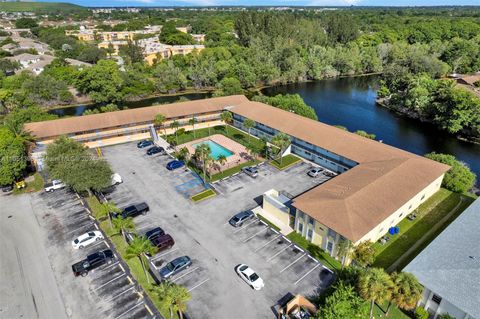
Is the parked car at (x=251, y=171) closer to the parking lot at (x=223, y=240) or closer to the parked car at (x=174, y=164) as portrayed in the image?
the parking lot at (x=223, y=240)

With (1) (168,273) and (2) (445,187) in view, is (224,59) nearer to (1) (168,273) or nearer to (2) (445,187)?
(2) (445,187)

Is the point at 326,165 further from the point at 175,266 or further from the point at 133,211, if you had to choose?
the point at 133,211

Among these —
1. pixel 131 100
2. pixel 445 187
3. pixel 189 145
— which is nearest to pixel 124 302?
pixel 189 145

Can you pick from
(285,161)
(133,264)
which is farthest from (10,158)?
(285,161)

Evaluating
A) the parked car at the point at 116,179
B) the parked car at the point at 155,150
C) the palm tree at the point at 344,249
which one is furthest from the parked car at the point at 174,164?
the palm tree at the point at 344,249

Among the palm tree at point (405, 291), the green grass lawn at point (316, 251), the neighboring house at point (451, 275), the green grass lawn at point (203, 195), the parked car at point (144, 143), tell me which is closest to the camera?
the palm tree at point (405, 291)

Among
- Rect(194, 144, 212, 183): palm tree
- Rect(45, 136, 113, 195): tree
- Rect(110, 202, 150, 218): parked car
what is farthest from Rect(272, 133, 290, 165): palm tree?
Rect(45, 136, 113, 195): tree
